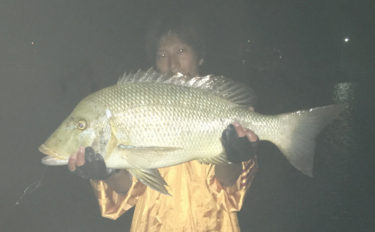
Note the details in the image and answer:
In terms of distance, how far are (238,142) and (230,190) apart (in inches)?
19.8

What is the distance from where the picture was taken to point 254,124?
1913 mm

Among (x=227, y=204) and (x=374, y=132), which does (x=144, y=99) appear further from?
(x=374, y=132)

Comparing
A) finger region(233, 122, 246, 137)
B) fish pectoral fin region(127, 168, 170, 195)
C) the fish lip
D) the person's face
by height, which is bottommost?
fish pectoral fin region(127, 168, 170, 195)

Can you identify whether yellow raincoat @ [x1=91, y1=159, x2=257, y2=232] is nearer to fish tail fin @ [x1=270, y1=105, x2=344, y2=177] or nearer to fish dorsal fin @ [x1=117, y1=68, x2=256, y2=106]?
fish tail fin @ [x1=270, y1=105, x2=344, y2=177]

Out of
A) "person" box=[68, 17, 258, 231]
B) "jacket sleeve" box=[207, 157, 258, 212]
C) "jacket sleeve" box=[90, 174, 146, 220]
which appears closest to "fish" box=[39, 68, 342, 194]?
"person" box=[68, 17, 258, 231]

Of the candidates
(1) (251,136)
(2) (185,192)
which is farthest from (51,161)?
(1) (251,136)

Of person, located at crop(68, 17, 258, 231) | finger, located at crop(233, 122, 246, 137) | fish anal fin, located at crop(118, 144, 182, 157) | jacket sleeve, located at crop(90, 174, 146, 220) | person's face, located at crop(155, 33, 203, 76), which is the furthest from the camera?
person's face, located at crop(155, 33, 203, 76)

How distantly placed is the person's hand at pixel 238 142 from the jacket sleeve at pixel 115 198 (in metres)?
0.71

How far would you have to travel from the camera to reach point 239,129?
1.83m

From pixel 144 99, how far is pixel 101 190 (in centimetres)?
82

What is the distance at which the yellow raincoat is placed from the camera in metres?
2.01

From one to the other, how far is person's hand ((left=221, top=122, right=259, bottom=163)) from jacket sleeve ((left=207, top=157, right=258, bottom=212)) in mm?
259

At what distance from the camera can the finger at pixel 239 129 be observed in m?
1.82

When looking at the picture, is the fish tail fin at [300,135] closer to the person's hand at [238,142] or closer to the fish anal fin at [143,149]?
the person's hand at [238,142]
